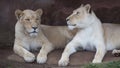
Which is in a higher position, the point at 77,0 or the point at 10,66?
the point at 77,0

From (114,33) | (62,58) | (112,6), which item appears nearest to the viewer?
(62,58)

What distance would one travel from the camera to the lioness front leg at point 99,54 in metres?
5.91

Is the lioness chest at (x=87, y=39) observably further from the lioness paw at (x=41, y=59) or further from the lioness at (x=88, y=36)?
the lioness paw at (x=41, y=59)

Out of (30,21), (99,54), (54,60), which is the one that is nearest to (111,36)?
(99,54)

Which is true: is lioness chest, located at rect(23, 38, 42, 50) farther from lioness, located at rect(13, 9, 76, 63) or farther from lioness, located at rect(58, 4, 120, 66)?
lioness, located at rect(58, 4, 120, 66)

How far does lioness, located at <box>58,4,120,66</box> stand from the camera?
243 inches

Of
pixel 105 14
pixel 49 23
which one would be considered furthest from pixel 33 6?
pixel 105 14

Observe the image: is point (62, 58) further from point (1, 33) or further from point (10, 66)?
point (1, 33)

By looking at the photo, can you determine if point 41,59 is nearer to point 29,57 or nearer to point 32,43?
point 29,57

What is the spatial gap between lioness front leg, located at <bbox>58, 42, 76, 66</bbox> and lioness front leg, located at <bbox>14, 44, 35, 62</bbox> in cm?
42

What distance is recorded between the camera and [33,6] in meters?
7.37

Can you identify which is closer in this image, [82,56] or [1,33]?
[82,56]

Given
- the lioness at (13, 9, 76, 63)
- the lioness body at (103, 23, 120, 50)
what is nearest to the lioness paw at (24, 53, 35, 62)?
the lioness at (13, 9, 76, 63)

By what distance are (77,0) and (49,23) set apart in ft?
1.99
